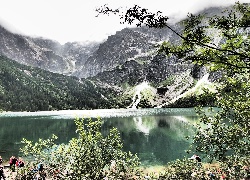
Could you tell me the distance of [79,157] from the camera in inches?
681

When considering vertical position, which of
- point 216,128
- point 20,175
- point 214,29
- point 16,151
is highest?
point 214,29

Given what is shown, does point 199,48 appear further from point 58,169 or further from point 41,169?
point 41,169

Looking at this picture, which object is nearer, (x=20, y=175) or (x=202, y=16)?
(x=202, y=16)

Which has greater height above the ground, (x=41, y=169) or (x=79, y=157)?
(x=79, y=157)

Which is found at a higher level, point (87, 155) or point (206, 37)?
point (206, 37)

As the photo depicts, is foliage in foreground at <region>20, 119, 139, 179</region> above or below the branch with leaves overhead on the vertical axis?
below

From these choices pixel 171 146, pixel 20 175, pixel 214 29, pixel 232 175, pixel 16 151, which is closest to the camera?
pixel 214 29

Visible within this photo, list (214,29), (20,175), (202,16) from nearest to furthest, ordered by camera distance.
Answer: (202,16) → (214,29) → (20,175)

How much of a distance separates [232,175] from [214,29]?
14542 millimetres

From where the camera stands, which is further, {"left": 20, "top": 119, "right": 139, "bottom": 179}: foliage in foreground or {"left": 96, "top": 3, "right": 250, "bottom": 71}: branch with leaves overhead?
{"left": 20, "top": 119, "right": 139, "bottom": 179}: foliage in foreground

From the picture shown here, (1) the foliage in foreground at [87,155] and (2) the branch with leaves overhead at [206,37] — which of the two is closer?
(2) the branch with leaves overhead at [206,37]

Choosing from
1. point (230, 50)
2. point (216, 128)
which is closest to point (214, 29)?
point (230, 50)

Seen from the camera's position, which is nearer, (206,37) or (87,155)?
(206,37)

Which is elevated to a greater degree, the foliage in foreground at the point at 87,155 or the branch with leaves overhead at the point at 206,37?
the branch with leaves overhead at the point at 206,37
